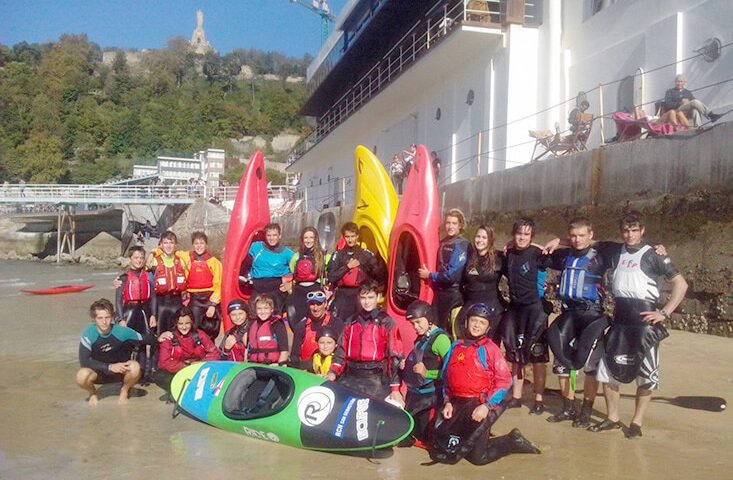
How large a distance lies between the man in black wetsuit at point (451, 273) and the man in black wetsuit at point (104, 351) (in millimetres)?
2733

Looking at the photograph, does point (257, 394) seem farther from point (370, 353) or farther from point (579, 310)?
point (579, 310)

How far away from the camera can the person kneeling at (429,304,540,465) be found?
3906mm

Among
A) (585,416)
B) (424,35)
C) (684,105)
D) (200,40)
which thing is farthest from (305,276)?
(200,40)

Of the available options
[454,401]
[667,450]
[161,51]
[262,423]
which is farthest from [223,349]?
[161,51]

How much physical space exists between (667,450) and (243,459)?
2821 mm

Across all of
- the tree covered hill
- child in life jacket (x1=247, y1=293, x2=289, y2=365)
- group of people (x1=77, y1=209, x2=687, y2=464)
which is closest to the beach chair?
group of people (x1=77, y1=209, x2=687, y2=464)

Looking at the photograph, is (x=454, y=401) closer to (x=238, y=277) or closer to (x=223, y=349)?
(x=223, y=349)

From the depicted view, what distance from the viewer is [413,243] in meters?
6.98

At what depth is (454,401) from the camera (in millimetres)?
4059

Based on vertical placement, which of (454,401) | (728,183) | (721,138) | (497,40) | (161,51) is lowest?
(454,401)

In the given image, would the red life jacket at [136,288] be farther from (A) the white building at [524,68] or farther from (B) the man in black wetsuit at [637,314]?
(A) the white building at [524,68]

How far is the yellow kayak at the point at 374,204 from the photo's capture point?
7.41 meters

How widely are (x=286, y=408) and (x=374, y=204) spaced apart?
356 cm

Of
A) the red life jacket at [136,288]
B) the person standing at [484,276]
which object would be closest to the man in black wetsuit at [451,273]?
the person standing at [484,276]
